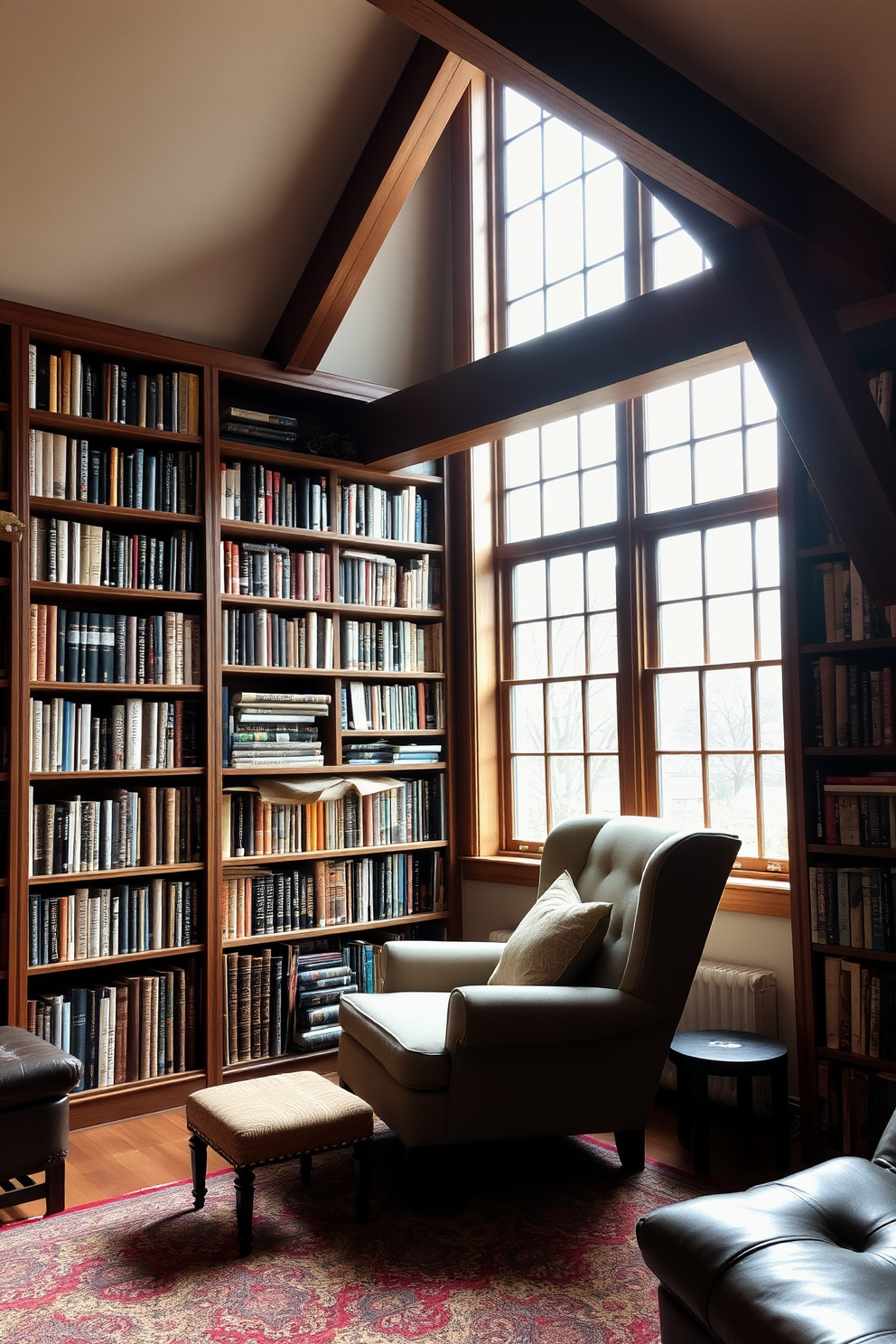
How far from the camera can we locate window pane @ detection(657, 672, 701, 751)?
13.1 ft

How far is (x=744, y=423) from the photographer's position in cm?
385

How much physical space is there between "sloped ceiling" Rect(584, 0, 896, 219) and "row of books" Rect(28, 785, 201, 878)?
2.89 metres

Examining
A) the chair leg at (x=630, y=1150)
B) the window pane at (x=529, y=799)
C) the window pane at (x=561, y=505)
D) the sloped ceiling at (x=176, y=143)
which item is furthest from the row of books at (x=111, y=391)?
the chair leg at (x=630, y=1150)

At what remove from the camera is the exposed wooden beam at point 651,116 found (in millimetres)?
2244

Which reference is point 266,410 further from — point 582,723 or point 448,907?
point 448,907

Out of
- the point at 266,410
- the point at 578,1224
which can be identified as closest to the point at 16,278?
the point at 266,410

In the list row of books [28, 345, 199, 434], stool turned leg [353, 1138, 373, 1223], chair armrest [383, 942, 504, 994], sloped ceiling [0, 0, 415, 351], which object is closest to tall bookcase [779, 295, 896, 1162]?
chair armrest [383, 942, 504, 994]

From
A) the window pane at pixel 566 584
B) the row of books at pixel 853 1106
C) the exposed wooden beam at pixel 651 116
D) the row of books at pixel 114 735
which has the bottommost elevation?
the row of books at pixel 853 1106

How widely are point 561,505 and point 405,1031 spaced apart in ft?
7.82

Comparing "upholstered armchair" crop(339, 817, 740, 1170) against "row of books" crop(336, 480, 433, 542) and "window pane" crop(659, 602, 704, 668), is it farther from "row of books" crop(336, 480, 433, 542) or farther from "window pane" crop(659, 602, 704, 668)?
"row of books" crop(336, 480, 433, 542)

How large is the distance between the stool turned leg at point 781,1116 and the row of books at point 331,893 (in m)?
1.89

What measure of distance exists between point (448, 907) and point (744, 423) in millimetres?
2415

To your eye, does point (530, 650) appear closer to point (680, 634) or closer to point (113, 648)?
point (680, 634)

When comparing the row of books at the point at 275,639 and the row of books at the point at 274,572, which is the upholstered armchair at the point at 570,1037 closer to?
the row of books at the point at 275,639
